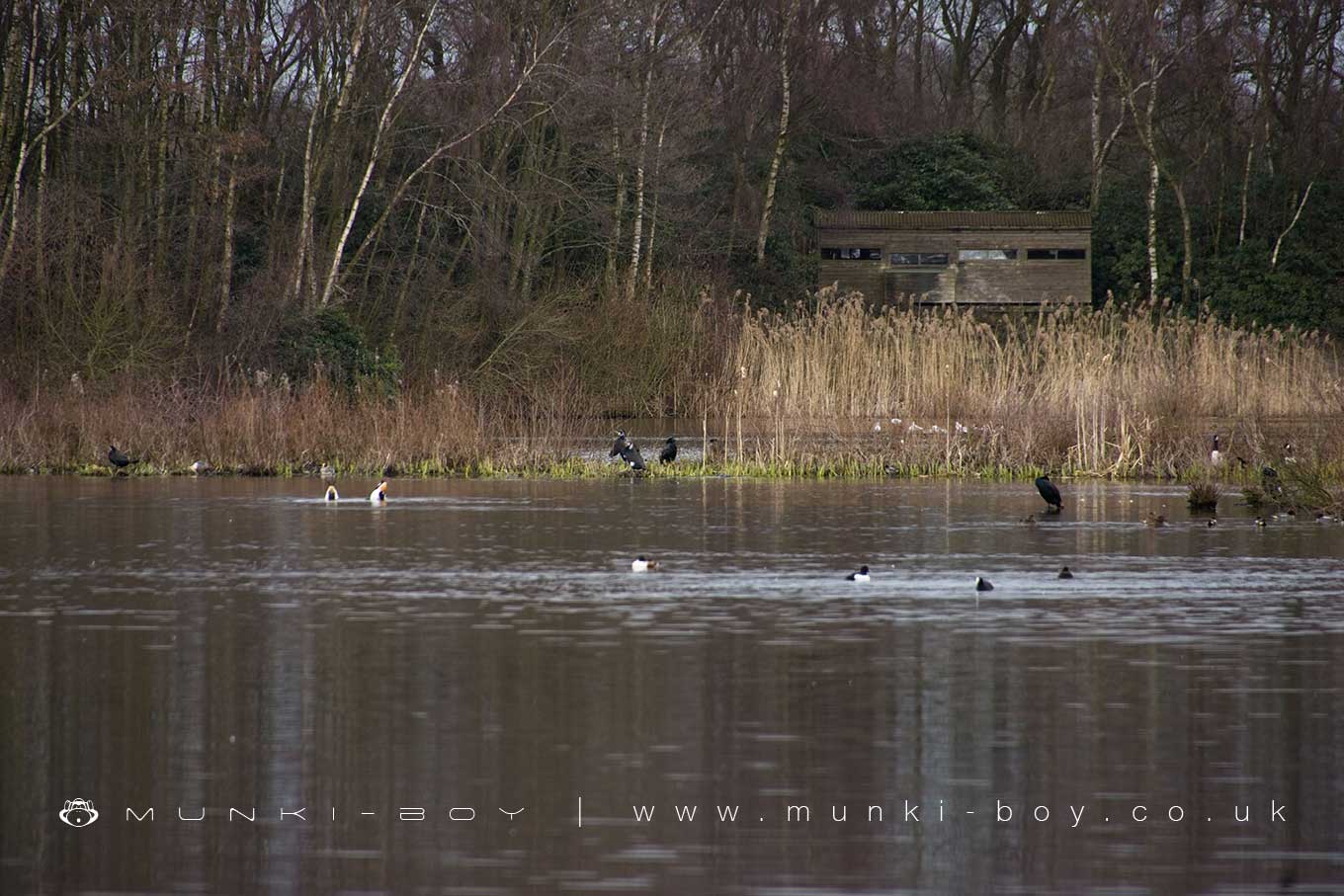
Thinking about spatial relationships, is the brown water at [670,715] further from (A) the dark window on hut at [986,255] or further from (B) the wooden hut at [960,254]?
(A) the dark window on hut at [986,255]

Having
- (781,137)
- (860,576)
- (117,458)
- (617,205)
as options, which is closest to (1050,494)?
(860,576)

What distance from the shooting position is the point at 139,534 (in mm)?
15031

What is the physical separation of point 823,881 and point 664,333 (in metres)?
27.5

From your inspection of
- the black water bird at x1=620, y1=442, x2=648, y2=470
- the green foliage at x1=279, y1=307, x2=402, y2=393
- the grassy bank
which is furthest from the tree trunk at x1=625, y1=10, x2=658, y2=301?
the black water bird at x1=620, y1=442, x2=648, y2=470

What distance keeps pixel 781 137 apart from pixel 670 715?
128ft

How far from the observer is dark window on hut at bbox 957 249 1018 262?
4909cm

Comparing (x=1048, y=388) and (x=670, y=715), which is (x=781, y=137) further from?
(x=670, y=715)

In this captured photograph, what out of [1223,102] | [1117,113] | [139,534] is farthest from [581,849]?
[1117,113]

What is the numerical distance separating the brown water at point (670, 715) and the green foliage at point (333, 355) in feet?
47.4

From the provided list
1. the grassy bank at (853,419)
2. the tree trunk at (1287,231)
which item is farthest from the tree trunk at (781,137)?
the grassy bank at (853,419)

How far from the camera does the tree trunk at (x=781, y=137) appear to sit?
44.7 m

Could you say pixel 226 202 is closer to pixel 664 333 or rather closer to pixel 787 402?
pixel 664 333

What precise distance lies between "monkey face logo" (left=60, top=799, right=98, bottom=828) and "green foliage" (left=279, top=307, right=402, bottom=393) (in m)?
22.3

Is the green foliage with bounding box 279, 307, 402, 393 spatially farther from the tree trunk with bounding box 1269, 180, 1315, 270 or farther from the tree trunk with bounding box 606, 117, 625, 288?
the tree trunk with bounding box 1269, 180, 1315, 270
